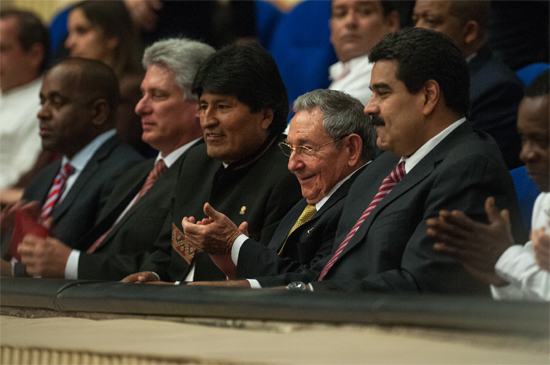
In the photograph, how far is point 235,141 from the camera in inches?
106

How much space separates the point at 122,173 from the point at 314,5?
58.0 inches

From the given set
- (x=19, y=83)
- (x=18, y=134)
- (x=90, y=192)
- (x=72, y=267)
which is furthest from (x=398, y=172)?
(x=19, y=83)

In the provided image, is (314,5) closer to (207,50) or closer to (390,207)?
(207,50)

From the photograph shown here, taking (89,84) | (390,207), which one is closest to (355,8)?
(89,84)

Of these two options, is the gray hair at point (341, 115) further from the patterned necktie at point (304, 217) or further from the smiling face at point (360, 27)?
the smiling face at point (360, 27)

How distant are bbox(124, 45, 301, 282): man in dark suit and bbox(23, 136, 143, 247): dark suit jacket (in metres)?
0.64

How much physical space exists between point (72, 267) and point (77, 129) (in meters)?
0.80

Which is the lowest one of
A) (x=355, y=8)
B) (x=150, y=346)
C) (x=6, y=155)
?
(x=6, y=155)

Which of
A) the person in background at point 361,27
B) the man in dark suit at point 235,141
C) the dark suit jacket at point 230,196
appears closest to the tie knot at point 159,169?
the dark suit jacket at point 230,196

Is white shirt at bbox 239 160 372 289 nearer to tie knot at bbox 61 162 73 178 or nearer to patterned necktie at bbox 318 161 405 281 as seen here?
patterned necktie at bbox 318 161 405 281

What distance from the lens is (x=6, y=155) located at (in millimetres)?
4266

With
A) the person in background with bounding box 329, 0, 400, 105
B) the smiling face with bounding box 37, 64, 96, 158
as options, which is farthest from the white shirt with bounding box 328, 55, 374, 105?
the smiling face with bounding box 37, 64, 96, 158

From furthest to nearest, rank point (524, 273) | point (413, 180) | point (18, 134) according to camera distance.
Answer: point (18, 134) → point (413, 180) → point (524, 273)

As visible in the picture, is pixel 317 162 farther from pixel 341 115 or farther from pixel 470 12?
pixel 470 12
